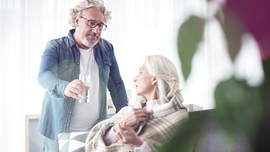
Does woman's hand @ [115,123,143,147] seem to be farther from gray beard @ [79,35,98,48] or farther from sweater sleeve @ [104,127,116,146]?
gray beard @ [79,35,98,48]

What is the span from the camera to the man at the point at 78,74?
2.30 feet

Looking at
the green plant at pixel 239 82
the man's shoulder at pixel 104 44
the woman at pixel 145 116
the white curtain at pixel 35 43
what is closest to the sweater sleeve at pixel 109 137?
the woman at pixel 145 116

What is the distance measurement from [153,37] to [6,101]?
1.86ft

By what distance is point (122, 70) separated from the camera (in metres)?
0.75

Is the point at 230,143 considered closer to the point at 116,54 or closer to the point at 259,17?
the point at 259,17

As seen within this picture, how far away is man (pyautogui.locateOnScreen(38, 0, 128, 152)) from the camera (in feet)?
2.30

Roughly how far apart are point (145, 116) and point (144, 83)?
0.10m

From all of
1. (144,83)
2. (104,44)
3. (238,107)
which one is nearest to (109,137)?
(144,83)

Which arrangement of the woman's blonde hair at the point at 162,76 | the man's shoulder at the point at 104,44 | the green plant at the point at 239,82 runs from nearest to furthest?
→ the green plant at the point at 239,82, the woman's blonde hair at the point at 162,76, the man's shoulder at the point at 104,44

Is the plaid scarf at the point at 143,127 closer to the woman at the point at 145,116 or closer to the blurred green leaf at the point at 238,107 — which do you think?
the woman at the point at 145,116

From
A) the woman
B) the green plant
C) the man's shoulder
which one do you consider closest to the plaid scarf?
Answer: the woman

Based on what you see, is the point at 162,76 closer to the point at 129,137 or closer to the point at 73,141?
the point at 129,137

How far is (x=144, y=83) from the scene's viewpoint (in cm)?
70

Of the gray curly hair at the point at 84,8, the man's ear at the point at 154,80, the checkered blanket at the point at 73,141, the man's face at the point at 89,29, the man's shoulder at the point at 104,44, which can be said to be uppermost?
the gray curly hair at the point at 84,8
